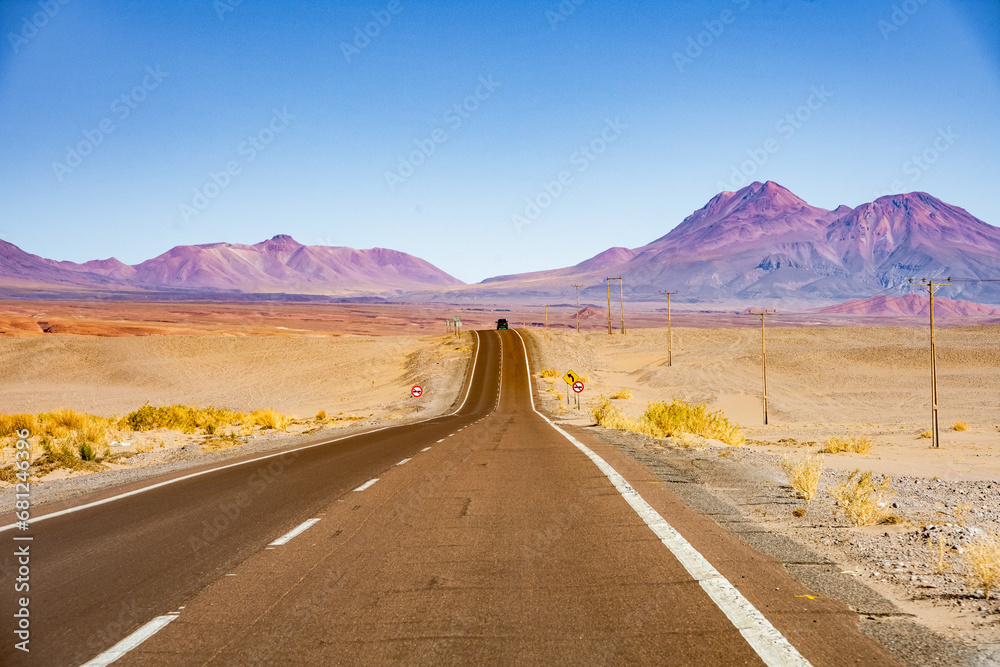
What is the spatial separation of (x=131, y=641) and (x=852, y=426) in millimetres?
42793

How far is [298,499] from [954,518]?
8.70 meters

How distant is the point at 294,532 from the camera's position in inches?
351

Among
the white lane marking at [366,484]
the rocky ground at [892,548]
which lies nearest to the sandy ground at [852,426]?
the rocky ground at [892,548]

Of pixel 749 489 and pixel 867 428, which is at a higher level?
pixel 749 489

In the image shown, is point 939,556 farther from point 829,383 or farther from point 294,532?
point 829,383

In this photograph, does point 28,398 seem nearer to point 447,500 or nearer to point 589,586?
point 447,500

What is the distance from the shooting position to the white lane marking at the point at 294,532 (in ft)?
27.4

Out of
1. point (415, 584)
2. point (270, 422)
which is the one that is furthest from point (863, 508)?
point (270, 422)

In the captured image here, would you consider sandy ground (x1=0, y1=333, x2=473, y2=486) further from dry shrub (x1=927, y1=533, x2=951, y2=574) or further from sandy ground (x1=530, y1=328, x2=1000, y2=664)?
dry shrub (x1=927, y1=533, x2=951, y2=574)

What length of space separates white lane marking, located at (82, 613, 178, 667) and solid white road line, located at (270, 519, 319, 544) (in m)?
2.46

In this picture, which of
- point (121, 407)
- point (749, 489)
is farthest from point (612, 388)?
point (749, 489)

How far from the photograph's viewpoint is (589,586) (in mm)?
6445

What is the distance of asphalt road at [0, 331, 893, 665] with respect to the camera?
5.04 meters

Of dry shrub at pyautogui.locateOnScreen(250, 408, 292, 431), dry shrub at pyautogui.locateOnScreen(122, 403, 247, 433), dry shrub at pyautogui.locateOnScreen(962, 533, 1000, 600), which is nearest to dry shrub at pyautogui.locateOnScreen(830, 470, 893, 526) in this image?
dry shrub at pyautogui.locateOnScreen(962, 533, 1000, 600)
